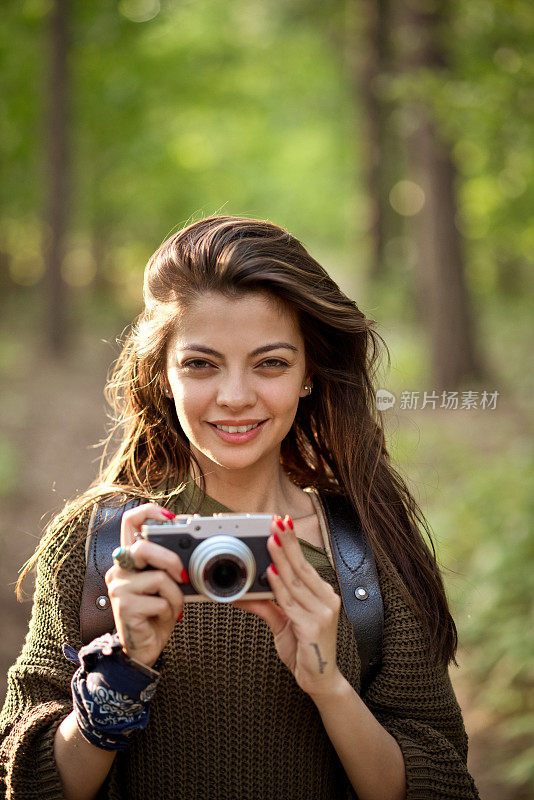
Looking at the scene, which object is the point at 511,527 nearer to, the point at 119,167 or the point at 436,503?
the point at 436,503

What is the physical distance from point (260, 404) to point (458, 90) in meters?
4.54

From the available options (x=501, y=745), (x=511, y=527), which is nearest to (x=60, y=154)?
(x=511, y=527)

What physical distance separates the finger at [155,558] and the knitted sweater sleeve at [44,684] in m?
0.41

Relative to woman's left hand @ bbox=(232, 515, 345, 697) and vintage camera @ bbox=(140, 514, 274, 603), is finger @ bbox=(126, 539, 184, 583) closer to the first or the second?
vintage camera @ bbox=(140, 514, 274, 603)

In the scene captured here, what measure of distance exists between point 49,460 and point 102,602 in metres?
7.56

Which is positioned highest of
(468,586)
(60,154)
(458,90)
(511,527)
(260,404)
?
(60,154)

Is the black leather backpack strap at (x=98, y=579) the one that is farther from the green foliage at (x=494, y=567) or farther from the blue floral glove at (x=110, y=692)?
the green foliage at (x=494, y=567)

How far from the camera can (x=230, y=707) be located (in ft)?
7.57

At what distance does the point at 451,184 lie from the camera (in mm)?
10836

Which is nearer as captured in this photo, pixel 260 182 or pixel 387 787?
pixel 387 787

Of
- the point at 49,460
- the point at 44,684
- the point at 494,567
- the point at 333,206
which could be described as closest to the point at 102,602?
the point at 44,684

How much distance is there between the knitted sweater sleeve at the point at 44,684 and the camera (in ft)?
7.14

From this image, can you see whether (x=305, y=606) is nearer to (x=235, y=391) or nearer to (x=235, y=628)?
(x=235, y=628)

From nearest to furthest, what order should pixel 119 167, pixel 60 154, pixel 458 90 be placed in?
pixel 458 90, pixel 60 154, pixel 119 167
